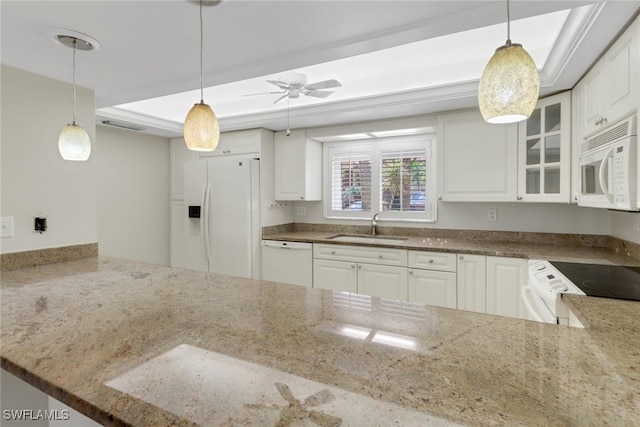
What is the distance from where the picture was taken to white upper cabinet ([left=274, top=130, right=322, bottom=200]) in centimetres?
377

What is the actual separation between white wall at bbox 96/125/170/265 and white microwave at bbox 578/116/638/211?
4372 mm

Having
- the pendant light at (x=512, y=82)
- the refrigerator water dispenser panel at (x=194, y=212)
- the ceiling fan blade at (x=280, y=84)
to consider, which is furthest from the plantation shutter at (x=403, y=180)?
the pendant light at (x=512, y=82)

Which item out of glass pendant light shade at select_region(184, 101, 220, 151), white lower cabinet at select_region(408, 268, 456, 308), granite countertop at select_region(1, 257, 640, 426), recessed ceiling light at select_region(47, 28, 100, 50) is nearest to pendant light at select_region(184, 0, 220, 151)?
glass pendant light shade at select_region(184, 101, 220, 151)

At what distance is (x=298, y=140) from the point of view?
3.79m

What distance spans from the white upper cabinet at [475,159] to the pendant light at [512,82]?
6.69 feet

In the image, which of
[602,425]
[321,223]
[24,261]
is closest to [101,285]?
[24,261]

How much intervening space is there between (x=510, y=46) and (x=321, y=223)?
10.6 feet

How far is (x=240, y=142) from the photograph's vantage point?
151 inches

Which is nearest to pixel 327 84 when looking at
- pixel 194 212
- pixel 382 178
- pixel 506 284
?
pixel 382 178

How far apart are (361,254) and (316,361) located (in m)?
2.37

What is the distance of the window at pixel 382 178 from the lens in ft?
11.6

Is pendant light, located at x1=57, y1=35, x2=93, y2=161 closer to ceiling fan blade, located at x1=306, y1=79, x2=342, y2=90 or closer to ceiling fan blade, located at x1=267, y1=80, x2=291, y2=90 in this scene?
ceiling fan blade, located at x1=267, y1=80, x2=291, y2=90

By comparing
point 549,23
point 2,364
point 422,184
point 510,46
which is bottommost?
point 2,364

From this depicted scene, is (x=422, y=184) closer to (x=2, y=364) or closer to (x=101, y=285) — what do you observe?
(x=101, y=285)
